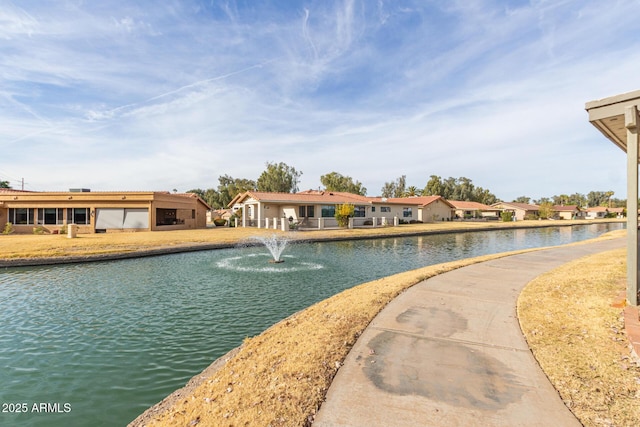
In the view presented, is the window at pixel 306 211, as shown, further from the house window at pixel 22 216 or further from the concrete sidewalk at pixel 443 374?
the concrete sidewalk at pixel 443 374

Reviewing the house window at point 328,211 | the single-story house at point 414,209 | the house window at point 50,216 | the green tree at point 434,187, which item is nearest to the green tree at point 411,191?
the green tree at point 434,187

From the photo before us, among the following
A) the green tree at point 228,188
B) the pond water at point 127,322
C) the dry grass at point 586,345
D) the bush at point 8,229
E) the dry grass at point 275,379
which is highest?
the green tree at point 228,188

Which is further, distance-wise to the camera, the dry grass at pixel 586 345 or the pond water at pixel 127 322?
the pond water at pixel 127 322

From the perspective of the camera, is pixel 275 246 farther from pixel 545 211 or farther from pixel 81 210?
pixel 545 211

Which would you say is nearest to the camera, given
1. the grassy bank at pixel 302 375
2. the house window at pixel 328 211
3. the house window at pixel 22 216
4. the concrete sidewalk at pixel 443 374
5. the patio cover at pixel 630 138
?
the concrete sidewalk at pixel 443 374

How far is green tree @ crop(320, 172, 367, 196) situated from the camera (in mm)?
80525

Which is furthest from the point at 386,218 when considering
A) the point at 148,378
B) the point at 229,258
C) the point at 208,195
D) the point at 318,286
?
the point at 208,195

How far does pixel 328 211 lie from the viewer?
4091 centimetres

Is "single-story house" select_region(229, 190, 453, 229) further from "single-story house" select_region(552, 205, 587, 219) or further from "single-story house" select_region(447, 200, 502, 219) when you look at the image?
"single-story house" select_region(552, 205, 587, 219)

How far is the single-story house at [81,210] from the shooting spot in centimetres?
3209

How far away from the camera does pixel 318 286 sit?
12.7m

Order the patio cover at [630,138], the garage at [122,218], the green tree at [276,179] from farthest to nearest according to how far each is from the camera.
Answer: the green tree at [276,179]
the garage at [122,218]
the patio cover at [630,138]

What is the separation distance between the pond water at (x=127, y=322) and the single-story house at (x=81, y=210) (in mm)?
16533

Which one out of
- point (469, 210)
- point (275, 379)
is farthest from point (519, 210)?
point (275, 379)
